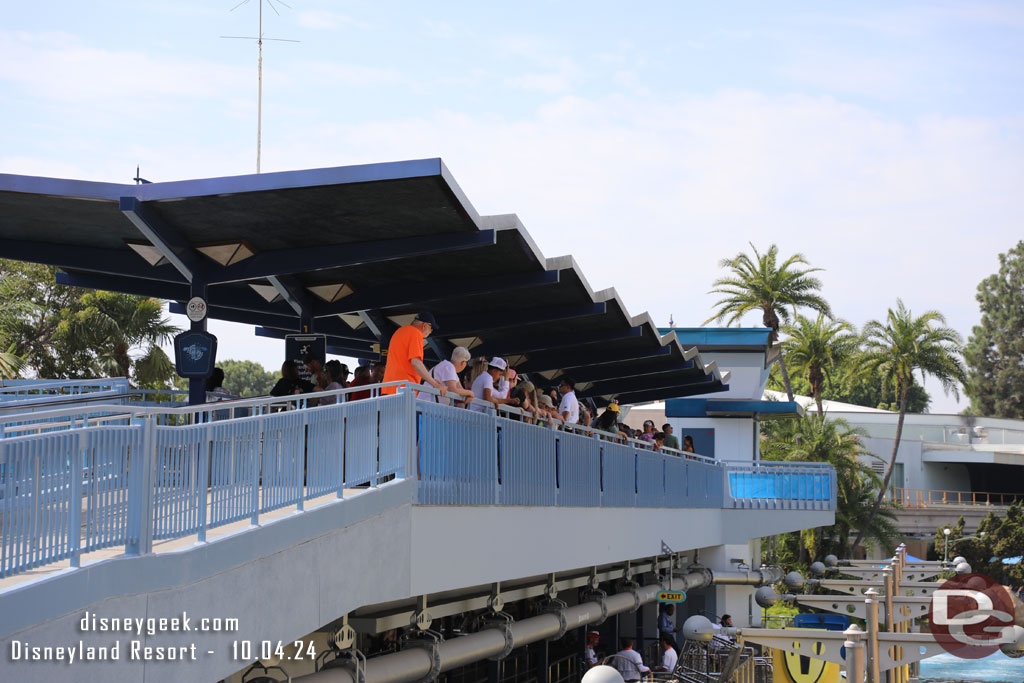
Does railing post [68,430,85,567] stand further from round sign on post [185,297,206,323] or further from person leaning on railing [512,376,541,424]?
round sign on post [185,297,206,323]

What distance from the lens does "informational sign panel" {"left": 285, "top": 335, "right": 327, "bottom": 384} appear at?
17.4 m

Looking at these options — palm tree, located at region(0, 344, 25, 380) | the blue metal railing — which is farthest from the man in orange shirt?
palm tree, located at region(0, 344, 25, 380)

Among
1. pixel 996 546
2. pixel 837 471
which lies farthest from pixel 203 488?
pixel 996 546

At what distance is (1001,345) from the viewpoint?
11050 cm

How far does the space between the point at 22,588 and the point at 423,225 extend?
869 centimetres

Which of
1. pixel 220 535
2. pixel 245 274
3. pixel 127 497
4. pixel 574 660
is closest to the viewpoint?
pixel 127 497

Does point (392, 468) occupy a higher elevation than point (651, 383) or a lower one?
lower

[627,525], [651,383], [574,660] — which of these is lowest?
[574,660]

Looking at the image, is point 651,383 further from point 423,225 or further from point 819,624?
point 423,225

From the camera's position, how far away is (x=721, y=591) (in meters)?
33.3

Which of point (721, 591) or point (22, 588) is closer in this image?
point (22, 588)

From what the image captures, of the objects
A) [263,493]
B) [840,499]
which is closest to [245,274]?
[263,493]

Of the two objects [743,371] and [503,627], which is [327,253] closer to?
[503,627]

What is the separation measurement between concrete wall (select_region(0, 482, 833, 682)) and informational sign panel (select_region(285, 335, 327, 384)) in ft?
14.0
